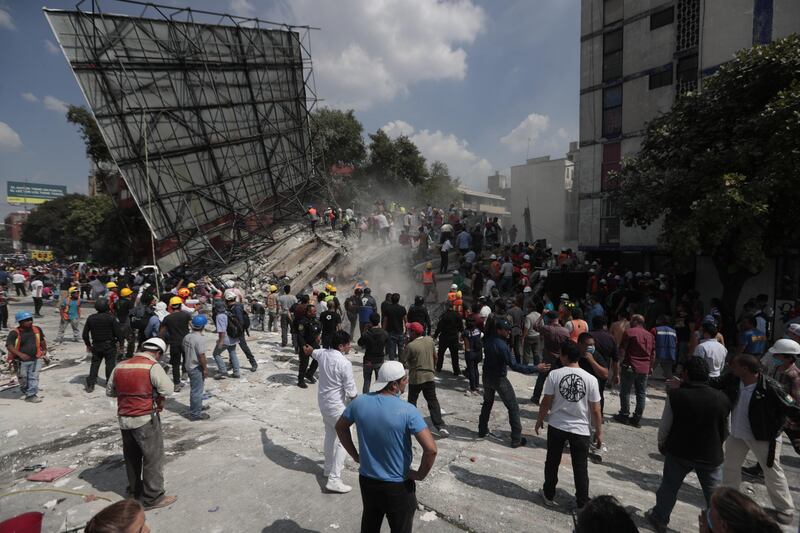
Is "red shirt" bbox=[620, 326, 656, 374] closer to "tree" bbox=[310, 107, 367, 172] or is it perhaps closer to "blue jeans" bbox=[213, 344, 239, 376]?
"blue jeans" bbox=[213, 344, 239, 376]

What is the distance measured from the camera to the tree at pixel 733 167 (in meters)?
9.07

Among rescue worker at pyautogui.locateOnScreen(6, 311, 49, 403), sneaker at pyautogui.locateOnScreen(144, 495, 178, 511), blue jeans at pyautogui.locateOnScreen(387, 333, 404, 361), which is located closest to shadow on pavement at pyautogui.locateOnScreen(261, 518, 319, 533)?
sneaker at pyautogui.locateOnScreen(144, 495, 178, 511)

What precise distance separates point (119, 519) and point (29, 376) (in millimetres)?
7278

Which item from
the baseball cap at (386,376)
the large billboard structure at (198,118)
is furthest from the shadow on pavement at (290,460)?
the large billboard structure at (198,118)

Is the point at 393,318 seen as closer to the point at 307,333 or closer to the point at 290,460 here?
the point at 307,333

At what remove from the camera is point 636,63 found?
17.6 meters

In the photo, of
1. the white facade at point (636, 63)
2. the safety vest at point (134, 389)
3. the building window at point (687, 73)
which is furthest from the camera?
the building window at point (687, 73)

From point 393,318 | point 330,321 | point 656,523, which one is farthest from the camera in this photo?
point 393,318

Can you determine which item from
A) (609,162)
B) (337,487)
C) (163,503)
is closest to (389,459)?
(337,487)

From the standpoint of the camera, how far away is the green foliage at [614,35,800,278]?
906 centimetres

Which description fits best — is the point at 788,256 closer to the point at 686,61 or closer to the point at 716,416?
the point at 686,61

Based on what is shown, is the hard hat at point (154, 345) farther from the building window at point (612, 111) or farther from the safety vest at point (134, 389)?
the building window at point (612, 111)

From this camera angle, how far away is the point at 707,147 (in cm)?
1127

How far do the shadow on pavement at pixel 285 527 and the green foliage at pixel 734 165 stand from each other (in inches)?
406
